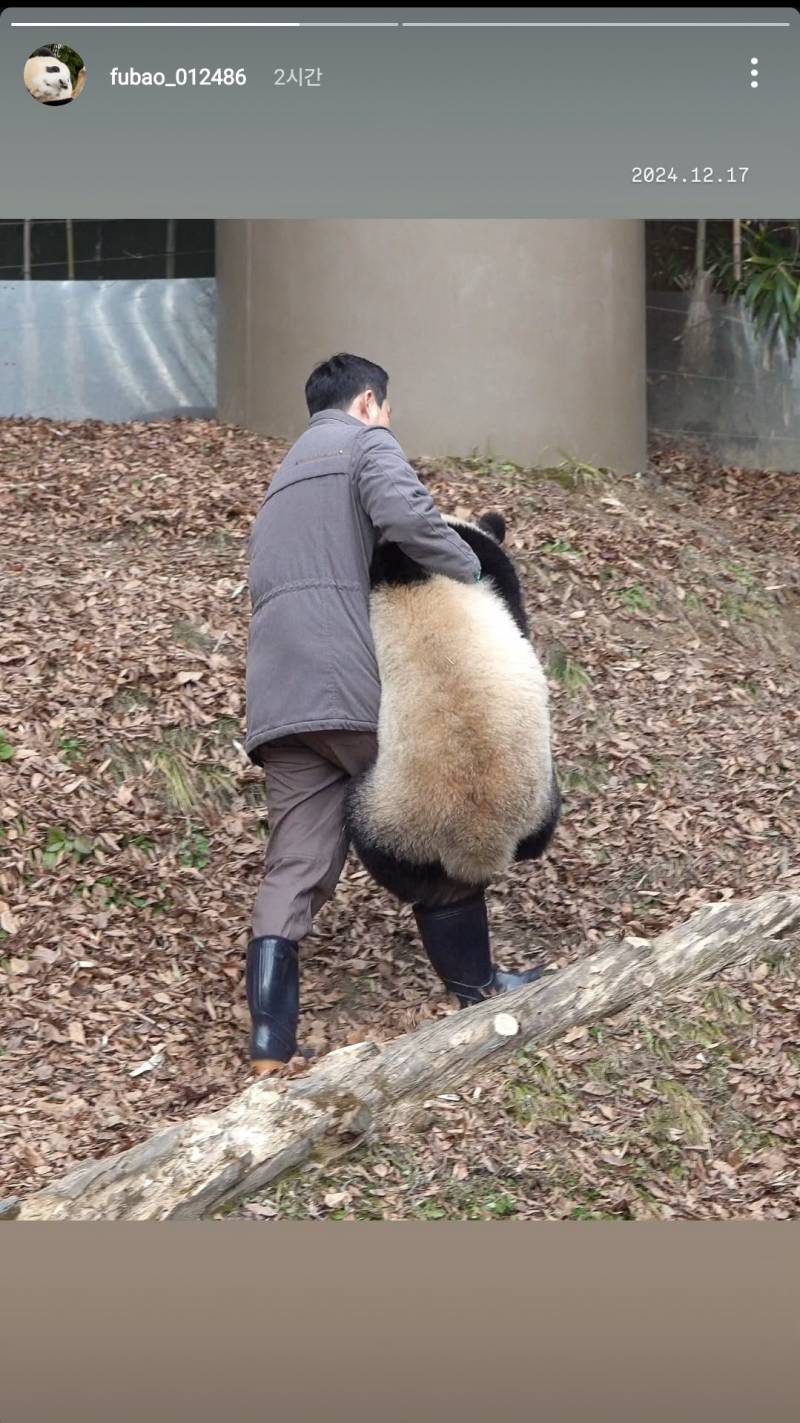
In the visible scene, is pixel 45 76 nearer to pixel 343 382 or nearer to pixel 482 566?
pixel 343 382

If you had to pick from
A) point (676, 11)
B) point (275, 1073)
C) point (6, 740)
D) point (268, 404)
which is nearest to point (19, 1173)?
point (275, 1073)

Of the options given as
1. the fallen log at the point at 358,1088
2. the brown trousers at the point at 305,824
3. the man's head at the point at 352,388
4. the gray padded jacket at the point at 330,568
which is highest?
the man's head at the point at 352,388

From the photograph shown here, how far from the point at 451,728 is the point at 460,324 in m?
4.37

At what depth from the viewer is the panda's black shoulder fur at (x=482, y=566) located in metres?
4.55

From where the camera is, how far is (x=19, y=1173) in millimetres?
4094

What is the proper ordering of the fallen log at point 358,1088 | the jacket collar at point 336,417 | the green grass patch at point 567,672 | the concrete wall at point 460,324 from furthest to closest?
the concrete wall at point 460,324 < the green grass patch at point 567,672 < the jacket collar at point 336,417 < the fallen log at point 358,1088

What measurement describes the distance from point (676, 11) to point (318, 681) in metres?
1.98

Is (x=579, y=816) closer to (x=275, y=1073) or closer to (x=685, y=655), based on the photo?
(x=685, y=655)

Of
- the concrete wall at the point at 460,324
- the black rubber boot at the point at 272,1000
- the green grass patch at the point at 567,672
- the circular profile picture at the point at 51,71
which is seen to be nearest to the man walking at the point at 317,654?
the black rubber boot at the point at 272,1000

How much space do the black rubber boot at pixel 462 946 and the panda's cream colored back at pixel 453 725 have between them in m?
0.24

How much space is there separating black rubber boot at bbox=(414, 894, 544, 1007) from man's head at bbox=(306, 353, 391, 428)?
1.44 meters

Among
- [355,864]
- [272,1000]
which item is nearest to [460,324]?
[355,864]

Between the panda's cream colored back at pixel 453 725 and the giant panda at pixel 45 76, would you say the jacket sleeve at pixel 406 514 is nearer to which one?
the panda's cream colored back at pixel 453 725

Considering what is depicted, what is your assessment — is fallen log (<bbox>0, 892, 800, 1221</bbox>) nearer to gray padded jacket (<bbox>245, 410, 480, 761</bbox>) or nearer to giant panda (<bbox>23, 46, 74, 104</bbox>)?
gray padded jacket (<bbox>245, 410, 480, 761</bbox>)
